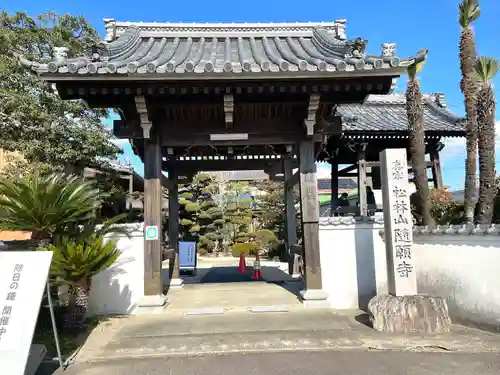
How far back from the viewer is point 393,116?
13.7 metres

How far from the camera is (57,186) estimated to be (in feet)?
18.4

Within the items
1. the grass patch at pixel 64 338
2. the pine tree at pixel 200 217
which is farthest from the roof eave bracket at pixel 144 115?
the pine tree at pixel 200 217

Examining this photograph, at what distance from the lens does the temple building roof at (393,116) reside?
11.9 metres

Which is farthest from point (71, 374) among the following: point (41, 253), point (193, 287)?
point (193, 287)

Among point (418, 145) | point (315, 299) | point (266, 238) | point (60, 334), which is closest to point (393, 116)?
point (418, 145)

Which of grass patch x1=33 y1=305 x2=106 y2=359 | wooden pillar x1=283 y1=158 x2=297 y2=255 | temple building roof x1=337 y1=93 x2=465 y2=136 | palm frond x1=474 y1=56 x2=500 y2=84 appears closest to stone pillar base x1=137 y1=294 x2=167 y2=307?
grass patch x1=33 y1=305 x2=106 y2=359

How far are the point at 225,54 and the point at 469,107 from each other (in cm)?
520

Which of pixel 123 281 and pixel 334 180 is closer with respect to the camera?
pixel 123 281

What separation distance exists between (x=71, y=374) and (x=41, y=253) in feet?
4.58

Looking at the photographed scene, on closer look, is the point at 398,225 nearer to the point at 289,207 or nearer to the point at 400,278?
the point at 400,278

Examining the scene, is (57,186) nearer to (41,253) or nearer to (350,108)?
(41,253)

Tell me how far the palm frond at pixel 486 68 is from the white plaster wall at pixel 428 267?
3149mm

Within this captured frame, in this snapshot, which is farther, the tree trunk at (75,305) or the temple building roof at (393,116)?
the temple building roof at (393,116)

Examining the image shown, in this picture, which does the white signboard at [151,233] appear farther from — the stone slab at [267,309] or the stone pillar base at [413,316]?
the stone pillar base at [413,316]
